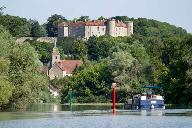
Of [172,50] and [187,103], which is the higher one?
[172,50]

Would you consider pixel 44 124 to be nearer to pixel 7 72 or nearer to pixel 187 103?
pixel 7 72

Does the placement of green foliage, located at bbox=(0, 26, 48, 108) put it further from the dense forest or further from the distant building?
the distant building

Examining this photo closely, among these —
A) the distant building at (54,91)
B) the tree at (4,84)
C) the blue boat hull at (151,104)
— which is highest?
the distant building at (54,91)

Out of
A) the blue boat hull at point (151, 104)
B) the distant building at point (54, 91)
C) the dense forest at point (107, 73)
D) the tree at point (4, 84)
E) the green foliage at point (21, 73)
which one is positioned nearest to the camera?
the tree at point (4, 84)

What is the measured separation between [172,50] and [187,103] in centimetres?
2767

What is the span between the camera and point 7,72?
69312 millimetres

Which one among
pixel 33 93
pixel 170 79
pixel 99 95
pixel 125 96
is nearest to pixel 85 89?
pixel 99 95

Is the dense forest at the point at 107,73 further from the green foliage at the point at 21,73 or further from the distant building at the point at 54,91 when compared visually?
the distant building at the point at 54,91

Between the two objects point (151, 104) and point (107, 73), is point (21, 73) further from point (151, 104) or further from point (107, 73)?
point (107, 73)

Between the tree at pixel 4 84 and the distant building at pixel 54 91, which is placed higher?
the distant building at pixel 54 91

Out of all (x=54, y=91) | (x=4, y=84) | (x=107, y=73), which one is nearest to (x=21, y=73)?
(x=4, y=84)

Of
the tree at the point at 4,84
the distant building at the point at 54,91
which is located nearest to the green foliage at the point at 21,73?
the tree at the point at 4,84

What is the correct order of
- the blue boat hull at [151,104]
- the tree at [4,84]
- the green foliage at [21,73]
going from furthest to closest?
1. the blue boat hull at [151,104]
2. the green foliage at [21,73]
3. the tree at [4,84]

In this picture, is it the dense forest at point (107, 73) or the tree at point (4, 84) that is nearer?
the tree at point (4, 84)
